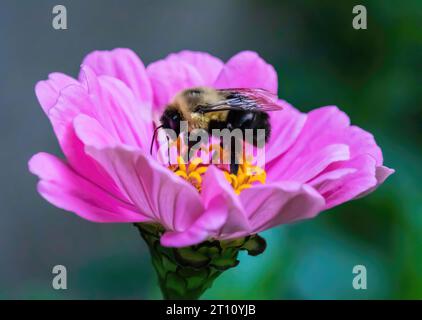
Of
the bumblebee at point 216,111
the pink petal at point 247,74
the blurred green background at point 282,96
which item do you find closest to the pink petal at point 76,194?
the bumblebee at point 216,111

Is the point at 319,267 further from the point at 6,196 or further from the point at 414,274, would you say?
the point at 6,196

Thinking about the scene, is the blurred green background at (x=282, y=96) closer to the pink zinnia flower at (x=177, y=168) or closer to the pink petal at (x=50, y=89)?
the pink zinnia flower at (x=177, y=168)

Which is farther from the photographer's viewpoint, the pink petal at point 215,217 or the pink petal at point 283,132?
the pink petal at point 283,132

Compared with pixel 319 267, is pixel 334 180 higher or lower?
higher

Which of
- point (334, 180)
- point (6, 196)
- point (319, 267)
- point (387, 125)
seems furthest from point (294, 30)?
point (334, 180)

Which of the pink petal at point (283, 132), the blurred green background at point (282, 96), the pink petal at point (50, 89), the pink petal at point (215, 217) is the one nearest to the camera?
the pink petal at point (215, 217)

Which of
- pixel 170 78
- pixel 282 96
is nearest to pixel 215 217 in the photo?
pixel 170 78

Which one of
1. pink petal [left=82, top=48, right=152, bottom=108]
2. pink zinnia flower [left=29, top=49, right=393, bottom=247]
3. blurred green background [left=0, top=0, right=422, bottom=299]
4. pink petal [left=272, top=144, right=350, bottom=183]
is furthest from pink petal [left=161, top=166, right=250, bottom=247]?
blurred green background [left=0, top=0, right=422, bottom=299]

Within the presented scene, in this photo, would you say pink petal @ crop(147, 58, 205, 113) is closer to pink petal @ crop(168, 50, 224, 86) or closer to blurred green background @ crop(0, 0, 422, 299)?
pink petal @ crop(168, 50, 224, 86)
